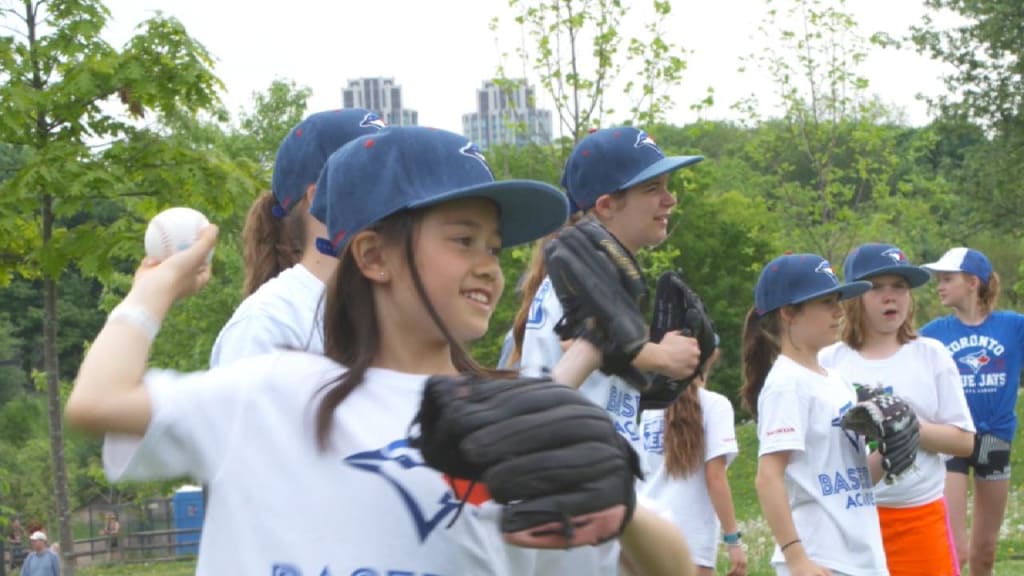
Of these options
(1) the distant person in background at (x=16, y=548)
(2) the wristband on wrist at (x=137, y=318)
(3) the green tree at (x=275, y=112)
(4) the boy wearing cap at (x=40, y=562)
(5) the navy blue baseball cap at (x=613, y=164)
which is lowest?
(1) the distant person in background at (x=16, y=548)

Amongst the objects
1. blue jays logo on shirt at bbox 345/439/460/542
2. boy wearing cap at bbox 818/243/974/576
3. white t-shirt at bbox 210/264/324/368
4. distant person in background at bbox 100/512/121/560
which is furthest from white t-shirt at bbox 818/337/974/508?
distant person in background at bbox 100/512/121/560

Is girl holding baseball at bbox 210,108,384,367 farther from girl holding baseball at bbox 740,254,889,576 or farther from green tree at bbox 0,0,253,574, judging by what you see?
green tree at bbox 0,0,253,574

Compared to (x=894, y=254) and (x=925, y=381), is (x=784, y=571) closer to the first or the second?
(x=925, y=381)

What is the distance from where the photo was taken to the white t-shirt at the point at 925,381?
6703mm

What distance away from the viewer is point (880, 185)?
23.0 metres

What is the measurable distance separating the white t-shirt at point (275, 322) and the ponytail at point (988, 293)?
7225mm

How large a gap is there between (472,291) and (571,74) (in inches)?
590

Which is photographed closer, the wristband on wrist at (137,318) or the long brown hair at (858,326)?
the wristband on wrist at (137,318)

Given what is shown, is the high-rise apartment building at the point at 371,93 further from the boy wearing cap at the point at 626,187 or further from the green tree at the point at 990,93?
the boy wearing cap at the point at 626,187

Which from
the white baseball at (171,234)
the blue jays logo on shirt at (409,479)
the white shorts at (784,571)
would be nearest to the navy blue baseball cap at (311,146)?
the white baseball at (171,234)

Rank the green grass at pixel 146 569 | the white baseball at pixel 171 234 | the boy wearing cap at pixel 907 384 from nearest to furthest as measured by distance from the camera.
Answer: the white baseball at pixel 171 234 → the boy wearing cap at pixel 907 384 → the green grass at pixel 146 569

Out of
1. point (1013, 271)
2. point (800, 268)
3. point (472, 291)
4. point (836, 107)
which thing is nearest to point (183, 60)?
point (800, 268)

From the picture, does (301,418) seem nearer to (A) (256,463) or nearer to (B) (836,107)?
(A) (256,463)

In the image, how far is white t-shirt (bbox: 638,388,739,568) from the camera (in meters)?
7.21
